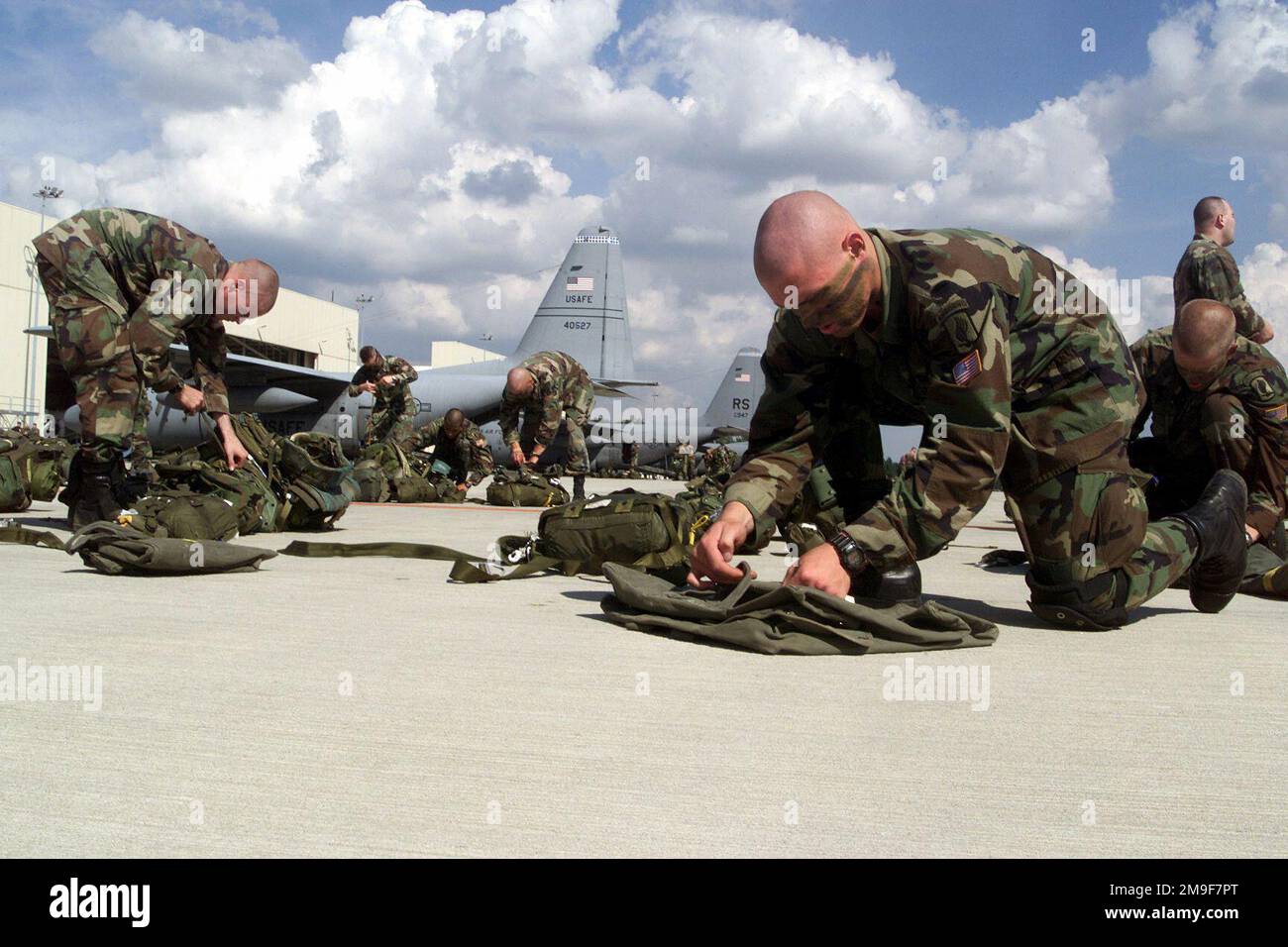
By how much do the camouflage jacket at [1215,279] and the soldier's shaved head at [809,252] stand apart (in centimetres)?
420

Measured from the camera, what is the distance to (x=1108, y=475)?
3.14 meters

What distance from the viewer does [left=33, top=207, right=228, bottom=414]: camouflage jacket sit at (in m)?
5.72

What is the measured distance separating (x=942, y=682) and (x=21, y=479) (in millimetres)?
7187

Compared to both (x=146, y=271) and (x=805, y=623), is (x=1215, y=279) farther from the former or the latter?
(x=146, y=271)

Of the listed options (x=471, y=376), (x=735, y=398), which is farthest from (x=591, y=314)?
(x=735, y=398)

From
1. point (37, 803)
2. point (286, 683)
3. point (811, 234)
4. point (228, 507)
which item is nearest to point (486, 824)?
point (37, 803)

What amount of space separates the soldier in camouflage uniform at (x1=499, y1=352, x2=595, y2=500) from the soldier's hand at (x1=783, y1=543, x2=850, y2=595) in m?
8.08

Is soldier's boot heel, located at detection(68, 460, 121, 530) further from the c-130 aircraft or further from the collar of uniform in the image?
the c-130 aircraft

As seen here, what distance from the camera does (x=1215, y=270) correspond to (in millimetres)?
5930

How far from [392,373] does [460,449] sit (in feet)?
4.05

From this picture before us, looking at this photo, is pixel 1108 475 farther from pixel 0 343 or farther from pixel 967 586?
pixel 0 343

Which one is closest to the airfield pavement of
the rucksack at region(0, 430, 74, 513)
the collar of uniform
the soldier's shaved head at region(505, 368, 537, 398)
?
the collar of uniform

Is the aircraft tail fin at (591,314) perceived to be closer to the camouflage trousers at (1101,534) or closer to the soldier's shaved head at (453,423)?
the soldier's shaved head at (453,423)

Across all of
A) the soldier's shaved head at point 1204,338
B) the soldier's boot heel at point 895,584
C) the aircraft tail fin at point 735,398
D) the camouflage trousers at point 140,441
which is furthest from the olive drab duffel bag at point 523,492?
the aircraft tail fin at point 735,398
